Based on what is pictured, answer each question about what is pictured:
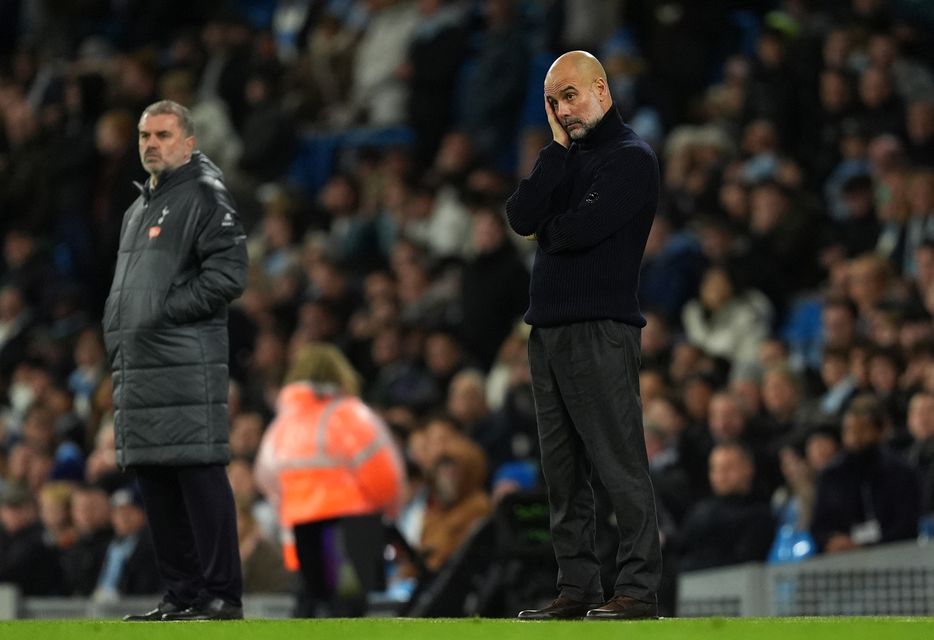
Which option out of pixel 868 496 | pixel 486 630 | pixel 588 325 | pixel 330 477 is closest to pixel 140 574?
pixel 330 477

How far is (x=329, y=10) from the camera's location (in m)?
18.1

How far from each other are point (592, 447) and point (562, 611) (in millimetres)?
480

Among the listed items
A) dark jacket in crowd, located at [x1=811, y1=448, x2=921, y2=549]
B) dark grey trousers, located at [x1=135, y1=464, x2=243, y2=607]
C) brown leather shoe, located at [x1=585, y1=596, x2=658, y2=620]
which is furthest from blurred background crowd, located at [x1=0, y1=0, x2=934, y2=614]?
brown leather shoe, located at [x1=585, y1=596, x2=658, y2=620]

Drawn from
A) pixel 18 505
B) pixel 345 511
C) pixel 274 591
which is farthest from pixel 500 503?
pixel 18 505

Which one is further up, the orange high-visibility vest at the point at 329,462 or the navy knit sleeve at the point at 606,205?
the navy knit sleeve at the point at 606,205

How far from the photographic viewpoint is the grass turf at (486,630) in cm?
482

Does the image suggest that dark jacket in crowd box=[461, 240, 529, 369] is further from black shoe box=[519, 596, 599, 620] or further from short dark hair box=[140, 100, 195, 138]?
black shoe box=[519, 596, 599, 620]

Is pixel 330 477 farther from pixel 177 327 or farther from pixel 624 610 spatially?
pixel 624 610

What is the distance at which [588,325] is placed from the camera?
5.68 metres

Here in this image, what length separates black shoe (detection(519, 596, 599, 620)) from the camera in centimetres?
559

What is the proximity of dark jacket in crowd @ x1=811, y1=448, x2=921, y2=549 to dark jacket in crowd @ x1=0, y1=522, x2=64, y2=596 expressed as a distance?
16.9ft

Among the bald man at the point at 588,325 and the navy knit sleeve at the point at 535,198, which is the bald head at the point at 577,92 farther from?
the navy knit sleeve at the point at 535,198

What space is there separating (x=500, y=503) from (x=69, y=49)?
11.2 metres

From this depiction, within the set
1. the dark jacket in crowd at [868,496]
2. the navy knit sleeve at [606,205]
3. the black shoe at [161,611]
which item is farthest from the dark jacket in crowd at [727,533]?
the navy knit sleeve at [606,205]
